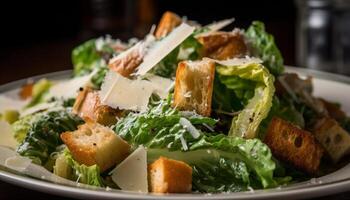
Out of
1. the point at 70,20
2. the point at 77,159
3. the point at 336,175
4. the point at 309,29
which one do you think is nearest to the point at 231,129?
the point at 336,175

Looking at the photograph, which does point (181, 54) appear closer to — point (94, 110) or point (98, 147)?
point (94, 110)

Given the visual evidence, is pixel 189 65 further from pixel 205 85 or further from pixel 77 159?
pixel 77 159

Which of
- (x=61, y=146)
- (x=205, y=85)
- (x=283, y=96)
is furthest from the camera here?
(x=283, y=96)

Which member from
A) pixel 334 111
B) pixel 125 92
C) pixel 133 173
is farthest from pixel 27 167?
pixel 334 111

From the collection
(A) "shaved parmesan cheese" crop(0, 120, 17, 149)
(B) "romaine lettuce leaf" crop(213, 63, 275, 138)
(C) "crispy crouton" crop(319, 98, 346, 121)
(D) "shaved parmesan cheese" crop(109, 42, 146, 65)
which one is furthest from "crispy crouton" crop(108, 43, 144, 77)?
(C) "crispy crouton" crop(319, 98, 346, 121)

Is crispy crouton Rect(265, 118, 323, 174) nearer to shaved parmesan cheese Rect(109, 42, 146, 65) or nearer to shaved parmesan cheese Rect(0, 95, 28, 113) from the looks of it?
shaved parmesan cheese Rect(109, 42, 146, 65)

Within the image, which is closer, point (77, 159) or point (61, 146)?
point (77, 159)

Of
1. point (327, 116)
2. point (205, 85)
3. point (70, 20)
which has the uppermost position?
point (205, 85)
